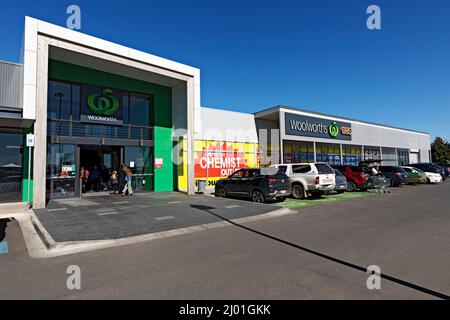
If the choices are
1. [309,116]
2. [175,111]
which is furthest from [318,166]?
[309,116]

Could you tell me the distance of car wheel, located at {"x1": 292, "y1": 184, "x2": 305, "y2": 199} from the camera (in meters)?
13.8

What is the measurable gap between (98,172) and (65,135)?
9.38 feet

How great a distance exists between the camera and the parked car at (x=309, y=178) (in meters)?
13.3

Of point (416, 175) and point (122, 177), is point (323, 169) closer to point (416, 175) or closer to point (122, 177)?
point (122, 177)

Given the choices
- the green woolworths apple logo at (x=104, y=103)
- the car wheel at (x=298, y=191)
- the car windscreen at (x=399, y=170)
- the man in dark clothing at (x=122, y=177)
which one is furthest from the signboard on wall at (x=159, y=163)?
the car windscreen at (x=399, y=170)

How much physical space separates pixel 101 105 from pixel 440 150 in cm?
6876

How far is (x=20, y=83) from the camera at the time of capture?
11312 mm

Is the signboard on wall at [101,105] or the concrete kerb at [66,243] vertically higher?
the signboard on wall at [101,105]

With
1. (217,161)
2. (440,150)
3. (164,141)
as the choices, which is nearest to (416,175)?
(217,161)

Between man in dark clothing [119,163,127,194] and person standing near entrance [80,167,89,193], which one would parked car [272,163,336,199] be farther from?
person standing near entrance [80,167,89,193]

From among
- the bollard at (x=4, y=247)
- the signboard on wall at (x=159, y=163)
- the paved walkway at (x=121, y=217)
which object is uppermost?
the signboard on wall at (x=159, y=163)

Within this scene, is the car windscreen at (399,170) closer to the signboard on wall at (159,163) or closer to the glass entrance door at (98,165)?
the signboard on wall at (159,163)

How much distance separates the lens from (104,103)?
592 inches

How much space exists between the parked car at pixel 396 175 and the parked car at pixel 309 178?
1049 centimetres
